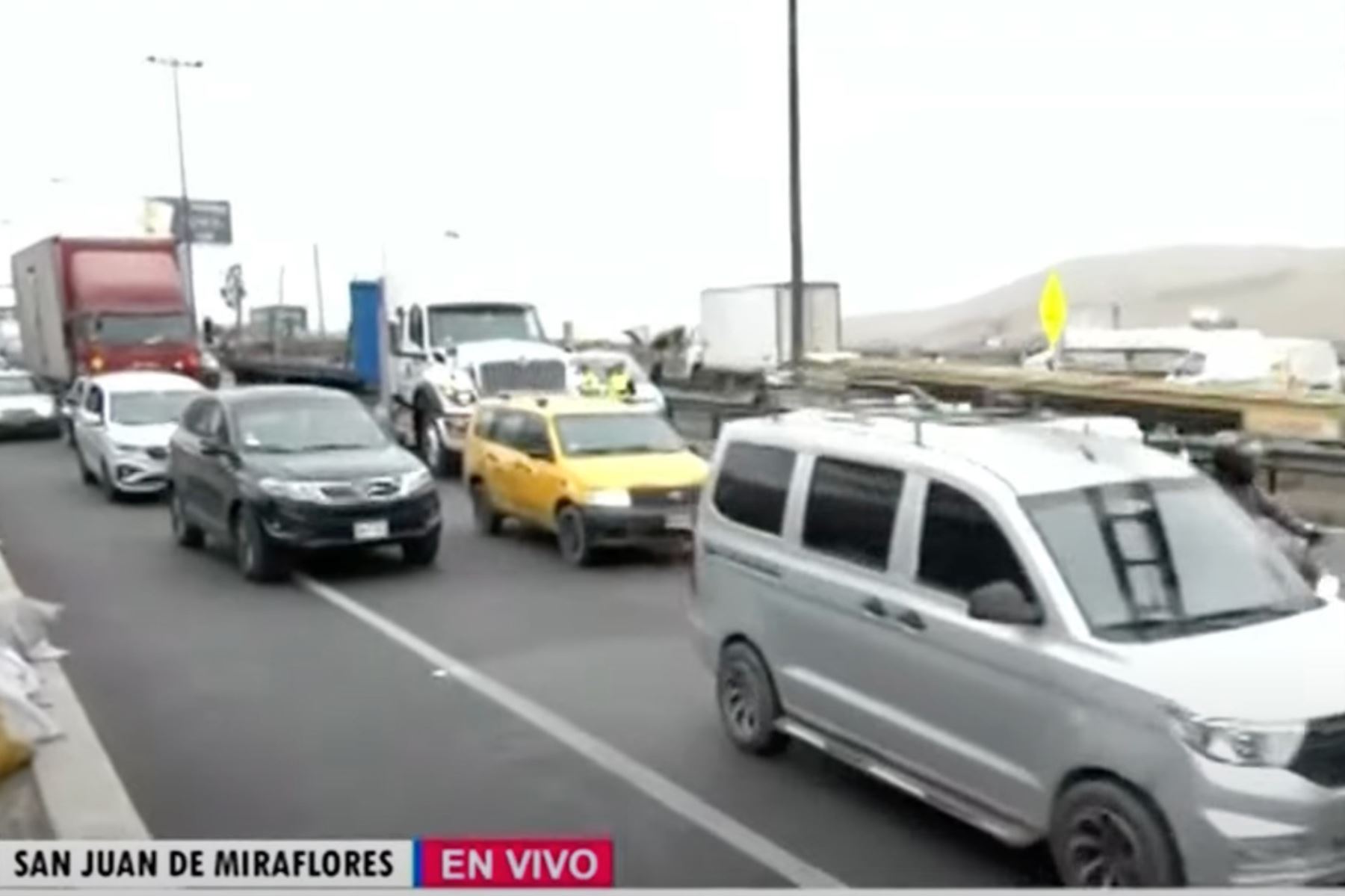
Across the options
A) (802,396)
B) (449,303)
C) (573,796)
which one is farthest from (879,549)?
(449,303)

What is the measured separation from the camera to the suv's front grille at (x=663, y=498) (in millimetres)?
12297

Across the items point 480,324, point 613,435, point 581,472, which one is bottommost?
point 581,472

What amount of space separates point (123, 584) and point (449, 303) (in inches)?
412

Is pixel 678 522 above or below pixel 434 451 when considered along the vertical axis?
above

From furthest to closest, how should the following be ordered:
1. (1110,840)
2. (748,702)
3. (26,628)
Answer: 1. (26,628)
2. (748,702)
3. (1110,840)

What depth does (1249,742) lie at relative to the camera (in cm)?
429

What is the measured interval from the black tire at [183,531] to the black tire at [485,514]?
276 centimetres

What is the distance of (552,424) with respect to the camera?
528 inches

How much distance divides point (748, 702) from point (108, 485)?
12681 mm

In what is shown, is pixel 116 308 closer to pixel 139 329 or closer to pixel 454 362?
pixel 139 329

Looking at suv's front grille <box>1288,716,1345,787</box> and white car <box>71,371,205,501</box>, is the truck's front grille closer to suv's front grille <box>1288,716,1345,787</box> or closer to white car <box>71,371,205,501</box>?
white car <box>71,371,205,501</box>

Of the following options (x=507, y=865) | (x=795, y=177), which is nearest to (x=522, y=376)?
(x=795, y=177)

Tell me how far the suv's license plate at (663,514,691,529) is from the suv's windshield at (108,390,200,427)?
299 inches

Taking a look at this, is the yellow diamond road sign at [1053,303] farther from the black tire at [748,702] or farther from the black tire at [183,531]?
the black tire at [748,702]
